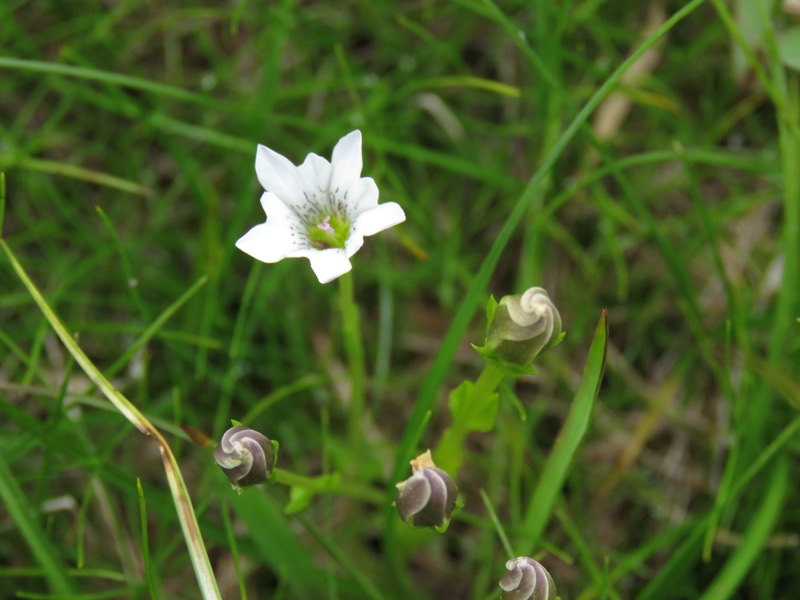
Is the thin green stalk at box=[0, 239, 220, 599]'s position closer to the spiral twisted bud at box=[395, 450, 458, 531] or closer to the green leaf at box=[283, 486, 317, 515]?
the green leaf at box=[283, 486, 317, 515]

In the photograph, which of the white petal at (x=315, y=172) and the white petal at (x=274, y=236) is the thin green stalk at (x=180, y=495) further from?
the white petal at (x=315, y=172)

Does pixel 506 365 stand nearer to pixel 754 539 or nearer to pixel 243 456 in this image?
pixel 243 456

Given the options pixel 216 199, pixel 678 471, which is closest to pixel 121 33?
pixel 216 199

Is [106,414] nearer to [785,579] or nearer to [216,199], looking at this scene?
[216,199]

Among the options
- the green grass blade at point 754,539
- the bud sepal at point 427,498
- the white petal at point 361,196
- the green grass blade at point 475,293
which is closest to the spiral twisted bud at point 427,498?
the bud sepal at point 427,498

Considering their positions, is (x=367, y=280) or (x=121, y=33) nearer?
(x=367, y=280)

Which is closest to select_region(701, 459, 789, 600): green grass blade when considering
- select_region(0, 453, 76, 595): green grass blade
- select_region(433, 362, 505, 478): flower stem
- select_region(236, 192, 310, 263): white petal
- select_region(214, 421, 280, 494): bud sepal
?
select_region(433, 362, 505, 478): flower stem
